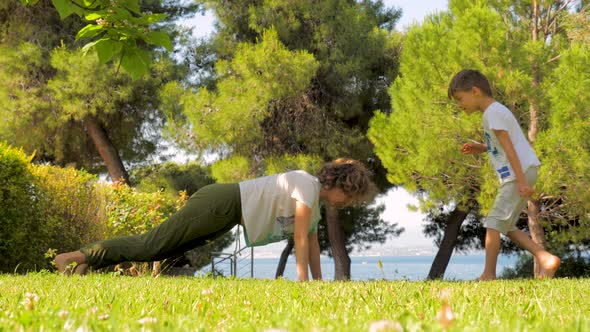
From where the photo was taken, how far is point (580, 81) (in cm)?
822

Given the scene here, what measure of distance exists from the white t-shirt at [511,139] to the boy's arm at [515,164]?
0.20ft

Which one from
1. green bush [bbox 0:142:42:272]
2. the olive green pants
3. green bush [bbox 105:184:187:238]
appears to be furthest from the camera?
green bush [bbox 105:184:187:238]

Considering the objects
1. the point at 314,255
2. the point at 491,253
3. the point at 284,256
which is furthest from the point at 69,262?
the point at 284,256

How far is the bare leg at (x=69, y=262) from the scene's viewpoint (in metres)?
4.28

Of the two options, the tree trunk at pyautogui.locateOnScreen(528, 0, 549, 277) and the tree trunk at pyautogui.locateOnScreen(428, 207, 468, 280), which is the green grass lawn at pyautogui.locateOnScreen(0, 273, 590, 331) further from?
the tree trunk at pyautogui.locateOnScreen(428, 207, 468, 280)

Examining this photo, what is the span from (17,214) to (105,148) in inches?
288

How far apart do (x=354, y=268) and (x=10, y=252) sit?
9.87 m

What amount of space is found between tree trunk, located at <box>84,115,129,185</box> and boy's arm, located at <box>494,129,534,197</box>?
10501 millimetres

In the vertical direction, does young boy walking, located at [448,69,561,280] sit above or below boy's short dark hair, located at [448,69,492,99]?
below

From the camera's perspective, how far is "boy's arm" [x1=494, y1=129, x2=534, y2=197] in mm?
3852

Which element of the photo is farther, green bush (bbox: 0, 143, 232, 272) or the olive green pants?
green bush (bbox: 0, 143, 232, 272)

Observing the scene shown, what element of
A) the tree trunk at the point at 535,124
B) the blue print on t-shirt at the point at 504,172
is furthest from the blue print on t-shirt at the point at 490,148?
the tree trunk at the point at 535,124

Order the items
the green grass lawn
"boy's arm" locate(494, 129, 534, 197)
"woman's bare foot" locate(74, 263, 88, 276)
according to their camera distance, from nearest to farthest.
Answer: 1. the green grass lawn
2. "boy's arm" locate(494, 129, 534, 197)
3. "woman's bare foot" locate(74, 263, 88, 276)

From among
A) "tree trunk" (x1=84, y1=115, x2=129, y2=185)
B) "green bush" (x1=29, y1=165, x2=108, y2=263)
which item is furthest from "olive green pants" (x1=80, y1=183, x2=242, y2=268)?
"tree trunk" (x1=84, y1=115, x2=129, y2=185)
